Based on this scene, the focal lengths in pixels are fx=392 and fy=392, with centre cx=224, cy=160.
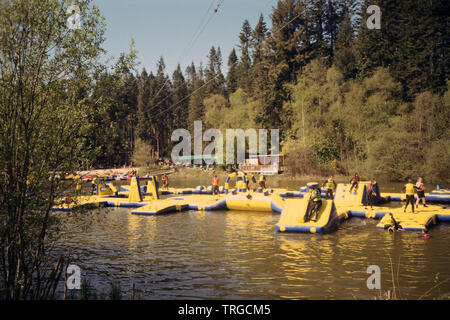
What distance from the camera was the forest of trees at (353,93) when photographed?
142 ft

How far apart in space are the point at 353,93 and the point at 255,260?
44410mm

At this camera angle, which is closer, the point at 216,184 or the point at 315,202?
the point at 315,202

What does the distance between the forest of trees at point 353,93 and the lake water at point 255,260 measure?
1141 cm

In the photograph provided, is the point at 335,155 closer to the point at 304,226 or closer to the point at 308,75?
the point at 308,75

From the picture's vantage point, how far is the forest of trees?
142 feet

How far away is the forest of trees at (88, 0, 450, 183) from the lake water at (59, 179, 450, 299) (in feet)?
37.4

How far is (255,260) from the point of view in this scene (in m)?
14.0

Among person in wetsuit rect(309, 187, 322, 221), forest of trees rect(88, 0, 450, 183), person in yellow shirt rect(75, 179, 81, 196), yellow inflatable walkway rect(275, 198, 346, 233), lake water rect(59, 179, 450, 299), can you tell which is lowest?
lake water rect(59, 179, 450, 299)

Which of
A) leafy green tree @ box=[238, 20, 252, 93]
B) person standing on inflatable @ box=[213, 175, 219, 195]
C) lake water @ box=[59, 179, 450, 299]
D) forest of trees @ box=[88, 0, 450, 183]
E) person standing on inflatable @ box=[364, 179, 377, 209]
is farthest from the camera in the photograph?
leafy green tree @ box=[238, 20, 252, 93]

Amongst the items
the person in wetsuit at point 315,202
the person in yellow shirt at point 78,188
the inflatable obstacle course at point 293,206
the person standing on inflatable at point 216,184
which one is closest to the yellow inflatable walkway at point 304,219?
the inflatable obstacle course at point 293,206

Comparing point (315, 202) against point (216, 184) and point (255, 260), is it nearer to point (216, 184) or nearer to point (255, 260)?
point (255, 260)

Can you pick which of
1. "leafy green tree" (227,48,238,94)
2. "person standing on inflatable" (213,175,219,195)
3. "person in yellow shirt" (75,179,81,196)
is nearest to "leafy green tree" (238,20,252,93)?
A: "leafy green tree" (227,48,238,94)

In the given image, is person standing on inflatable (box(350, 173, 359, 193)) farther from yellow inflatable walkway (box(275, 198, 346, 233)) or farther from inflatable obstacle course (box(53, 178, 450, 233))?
yellow inflatable walkway (box(275, 198, 346, 233))

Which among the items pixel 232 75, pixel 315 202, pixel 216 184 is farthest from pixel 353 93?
pixel 232 75
